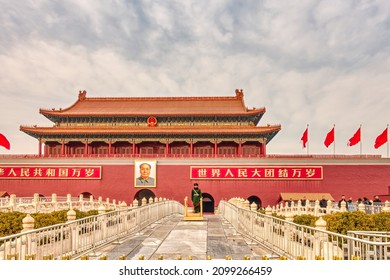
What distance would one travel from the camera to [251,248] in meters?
10.3

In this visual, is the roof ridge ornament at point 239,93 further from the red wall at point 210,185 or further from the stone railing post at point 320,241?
the stone railing post at point 320,241

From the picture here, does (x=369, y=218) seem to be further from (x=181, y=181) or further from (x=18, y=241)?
(x=181, y=181)

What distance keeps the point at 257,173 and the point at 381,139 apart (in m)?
9.34

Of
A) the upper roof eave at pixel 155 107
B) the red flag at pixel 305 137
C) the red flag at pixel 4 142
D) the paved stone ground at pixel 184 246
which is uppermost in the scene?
the upper roof eave at pixel 155 107

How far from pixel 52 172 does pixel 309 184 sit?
20198 millimetres

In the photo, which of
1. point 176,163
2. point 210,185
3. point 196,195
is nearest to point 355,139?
point 210,185

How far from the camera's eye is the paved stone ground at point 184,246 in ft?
29.9

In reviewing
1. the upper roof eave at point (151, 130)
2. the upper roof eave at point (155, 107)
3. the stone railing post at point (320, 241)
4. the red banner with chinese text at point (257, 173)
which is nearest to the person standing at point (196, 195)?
the stone railing post at point (320, 241)

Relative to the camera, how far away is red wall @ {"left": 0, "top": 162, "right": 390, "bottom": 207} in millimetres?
32312

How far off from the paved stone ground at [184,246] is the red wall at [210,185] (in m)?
19.6

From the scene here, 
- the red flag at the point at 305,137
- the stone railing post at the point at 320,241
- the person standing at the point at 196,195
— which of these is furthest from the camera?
the red flag at the point at 305,137

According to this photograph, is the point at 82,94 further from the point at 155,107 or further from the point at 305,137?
the point at 305,137

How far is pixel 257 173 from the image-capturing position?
3294 cm
